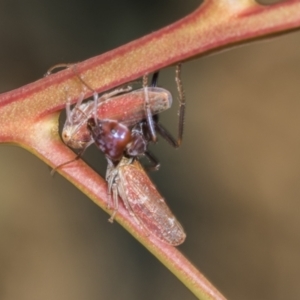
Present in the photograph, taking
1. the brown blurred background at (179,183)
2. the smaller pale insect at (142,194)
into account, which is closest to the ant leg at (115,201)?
the smaller pale insect at (142,194)

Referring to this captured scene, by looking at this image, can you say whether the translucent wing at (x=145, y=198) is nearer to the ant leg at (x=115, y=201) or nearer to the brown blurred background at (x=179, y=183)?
the ant leg at (x=115, y=201)

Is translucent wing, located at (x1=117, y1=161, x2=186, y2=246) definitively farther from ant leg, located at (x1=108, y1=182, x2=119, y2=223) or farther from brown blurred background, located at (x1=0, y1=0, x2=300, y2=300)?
brown blurred background, located at (x1=0, y1=0, x2=300, y2=300)

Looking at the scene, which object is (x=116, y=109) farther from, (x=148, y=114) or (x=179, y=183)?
(x=179, y=183)

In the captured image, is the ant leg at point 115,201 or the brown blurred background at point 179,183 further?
the brown blurred background at point 179,183

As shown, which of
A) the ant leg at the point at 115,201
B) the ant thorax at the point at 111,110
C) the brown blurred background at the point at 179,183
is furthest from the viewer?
the brown blurred background at the point at 179,183

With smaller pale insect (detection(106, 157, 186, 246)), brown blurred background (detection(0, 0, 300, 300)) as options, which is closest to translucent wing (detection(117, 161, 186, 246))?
smaller pale insect (detection(106, 157, 186, 246))

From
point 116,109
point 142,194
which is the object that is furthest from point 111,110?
point 142,194

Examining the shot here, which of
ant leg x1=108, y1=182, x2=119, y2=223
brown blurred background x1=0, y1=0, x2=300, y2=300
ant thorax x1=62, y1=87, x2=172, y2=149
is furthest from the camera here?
brown blurred background x1=0, y1=0, x2=300, y2=300

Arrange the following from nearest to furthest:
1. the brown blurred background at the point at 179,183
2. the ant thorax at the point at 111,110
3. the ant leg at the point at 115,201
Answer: the ant leg at the point at 115,201 → the ant thorax at the point at 111,110 → the brown blurred background at the point at 179,183
